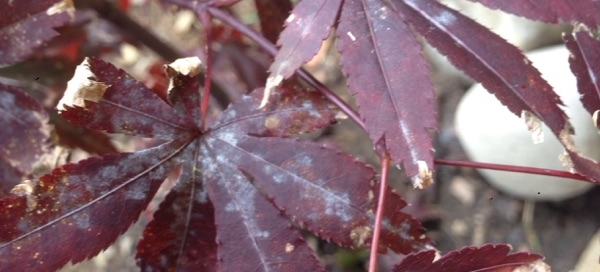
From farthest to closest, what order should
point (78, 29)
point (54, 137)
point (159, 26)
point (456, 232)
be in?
1. point (159, 26)
2. point (456, 232)
3. point (78, 29)
4. point (54, 137)

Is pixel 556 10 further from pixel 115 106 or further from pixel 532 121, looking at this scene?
pixel 115 106

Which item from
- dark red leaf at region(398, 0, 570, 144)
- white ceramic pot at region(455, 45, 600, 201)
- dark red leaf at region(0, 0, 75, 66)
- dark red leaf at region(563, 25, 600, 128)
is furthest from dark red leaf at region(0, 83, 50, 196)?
white ceramic pot at region(455, 45, 600, 201)

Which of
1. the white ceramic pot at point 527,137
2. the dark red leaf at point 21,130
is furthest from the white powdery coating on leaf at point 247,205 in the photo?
the white ceramic pot at point 527,137

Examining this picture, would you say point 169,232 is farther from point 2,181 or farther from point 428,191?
point 428,191

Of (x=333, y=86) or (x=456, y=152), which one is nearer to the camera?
(x=456, y=152)

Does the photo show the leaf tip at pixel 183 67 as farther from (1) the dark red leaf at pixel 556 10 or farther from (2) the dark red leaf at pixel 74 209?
(1) the dark red leaf at pixel 556 10

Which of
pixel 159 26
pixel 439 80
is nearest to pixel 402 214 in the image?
pixel 439 80
